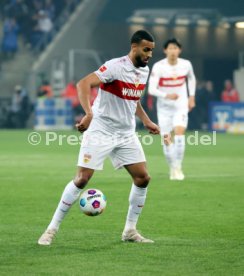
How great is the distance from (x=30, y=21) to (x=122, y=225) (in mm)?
32425

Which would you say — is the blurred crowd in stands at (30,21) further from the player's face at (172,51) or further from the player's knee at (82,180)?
the player's knee at (82,180)

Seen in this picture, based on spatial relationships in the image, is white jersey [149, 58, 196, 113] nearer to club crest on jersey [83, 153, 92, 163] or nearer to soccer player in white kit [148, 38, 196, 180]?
soccer player in white kit [148, 38, 196, 180]

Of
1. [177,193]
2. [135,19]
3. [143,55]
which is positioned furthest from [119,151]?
[135,19]

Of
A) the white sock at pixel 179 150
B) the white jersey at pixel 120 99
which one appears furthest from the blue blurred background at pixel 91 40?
the white jersey at pixel 120 99

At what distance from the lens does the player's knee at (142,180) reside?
1039cm

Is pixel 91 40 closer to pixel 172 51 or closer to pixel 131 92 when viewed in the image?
pixel 172 51

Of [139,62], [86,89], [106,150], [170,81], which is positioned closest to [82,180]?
[106,150]

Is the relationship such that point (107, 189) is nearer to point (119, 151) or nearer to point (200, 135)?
point (119, 151)

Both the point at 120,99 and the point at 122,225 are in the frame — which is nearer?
the point at 120,99

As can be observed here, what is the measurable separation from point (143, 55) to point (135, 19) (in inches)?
1253

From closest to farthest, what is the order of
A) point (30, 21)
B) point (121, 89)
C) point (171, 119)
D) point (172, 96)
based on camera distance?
point (121, 89), point (172, 96), point (171, 119), point (30, 21)

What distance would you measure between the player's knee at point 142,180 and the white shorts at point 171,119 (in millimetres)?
7730

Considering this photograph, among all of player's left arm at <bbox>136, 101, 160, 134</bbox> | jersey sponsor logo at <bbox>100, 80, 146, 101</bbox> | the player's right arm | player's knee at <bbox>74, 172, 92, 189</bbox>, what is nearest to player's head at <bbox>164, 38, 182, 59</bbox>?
the player's right arm

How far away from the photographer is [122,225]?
11.7m
